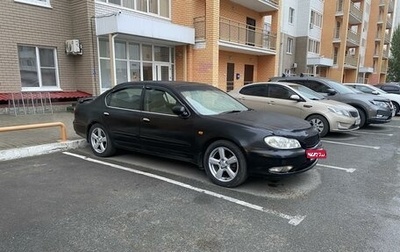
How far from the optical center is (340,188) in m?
4.56

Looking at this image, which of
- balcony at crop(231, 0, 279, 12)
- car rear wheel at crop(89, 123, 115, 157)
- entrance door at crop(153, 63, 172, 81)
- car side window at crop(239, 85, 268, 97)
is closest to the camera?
car rear wheel at crop(89, 123, 115, 157)

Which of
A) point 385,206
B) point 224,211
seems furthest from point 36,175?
point 385,206

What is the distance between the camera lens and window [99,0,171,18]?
545 inches

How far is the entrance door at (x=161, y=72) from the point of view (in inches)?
630

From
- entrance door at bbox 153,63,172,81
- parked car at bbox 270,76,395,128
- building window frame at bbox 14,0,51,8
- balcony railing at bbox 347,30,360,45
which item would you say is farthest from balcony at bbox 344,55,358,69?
building window frame at bbox 14,0,51,8

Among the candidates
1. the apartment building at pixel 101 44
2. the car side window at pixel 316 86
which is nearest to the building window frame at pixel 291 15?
the apartment building at pixel 101 44

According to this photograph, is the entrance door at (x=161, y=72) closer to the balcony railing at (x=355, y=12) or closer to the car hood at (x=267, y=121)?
the car hood at (x=267, y=121)

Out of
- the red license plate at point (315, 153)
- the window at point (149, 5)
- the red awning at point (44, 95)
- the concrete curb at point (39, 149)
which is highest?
the window at point (149, 5)

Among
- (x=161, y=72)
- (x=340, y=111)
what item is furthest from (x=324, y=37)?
(x=340, y=111)

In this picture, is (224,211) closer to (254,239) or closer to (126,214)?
(254,239)

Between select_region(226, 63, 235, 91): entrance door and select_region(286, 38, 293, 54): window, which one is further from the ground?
select_region(286, 38, 293, 54): window

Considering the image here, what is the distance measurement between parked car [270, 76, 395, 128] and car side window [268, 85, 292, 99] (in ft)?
6.79

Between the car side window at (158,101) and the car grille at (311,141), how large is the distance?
2151 millimetres

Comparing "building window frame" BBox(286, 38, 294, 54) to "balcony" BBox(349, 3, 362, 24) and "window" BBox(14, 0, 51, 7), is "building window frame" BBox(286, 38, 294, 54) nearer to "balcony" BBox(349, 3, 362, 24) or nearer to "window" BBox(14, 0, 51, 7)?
"balcony" BBox(349, 3, 362, 24)
